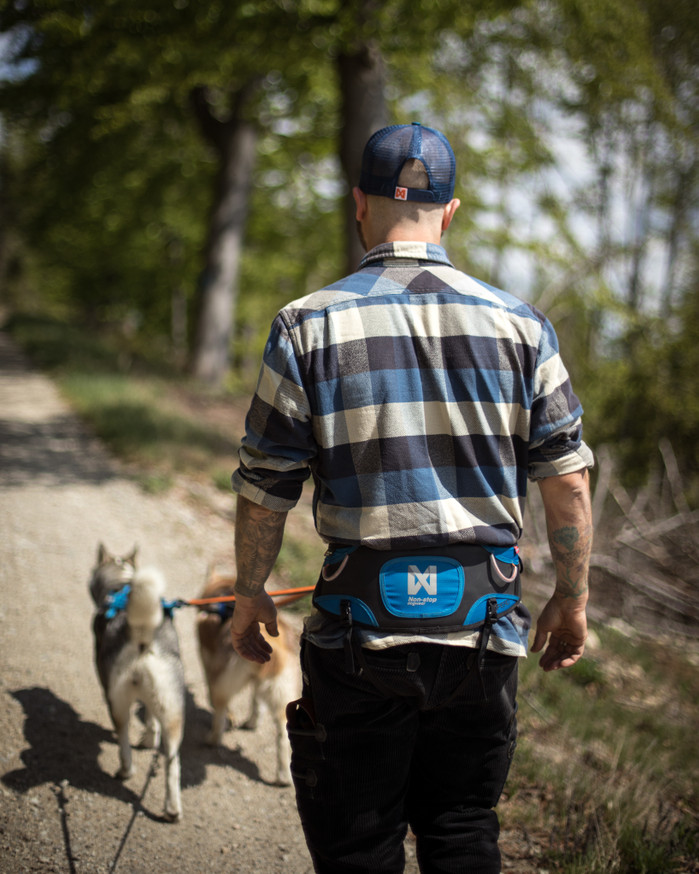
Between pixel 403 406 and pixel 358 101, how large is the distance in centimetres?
590

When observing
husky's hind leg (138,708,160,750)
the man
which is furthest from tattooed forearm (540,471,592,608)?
husky's hind leg (138,708,160,750)

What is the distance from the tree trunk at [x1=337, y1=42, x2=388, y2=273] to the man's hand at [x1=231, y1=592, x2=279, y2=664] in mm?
5162

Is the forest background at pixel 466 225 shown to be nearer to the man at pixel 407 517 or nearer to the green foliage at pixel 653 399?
the green foliage at pixel 653 399

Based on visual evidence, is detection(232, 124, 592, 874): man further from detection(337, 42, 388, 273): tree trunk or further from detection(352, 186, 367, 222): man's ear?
detection(337, 42, 388, 273): tree trunk

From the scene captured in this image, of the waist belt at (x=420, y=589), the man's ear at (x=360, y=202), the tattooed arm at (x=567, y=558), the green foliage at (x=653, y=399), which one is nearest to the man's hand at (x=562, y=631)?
the tattooed arm at (x=567, y=558)

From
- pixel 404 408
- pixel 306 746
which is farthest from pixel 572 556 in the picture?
pixel 306 746

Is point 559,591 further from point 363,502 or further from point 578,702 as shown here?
point 578,702

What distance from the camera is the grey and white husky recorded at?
2.92 metres

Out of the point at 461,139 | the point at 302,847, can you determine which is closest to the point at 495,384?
the point at 302,847

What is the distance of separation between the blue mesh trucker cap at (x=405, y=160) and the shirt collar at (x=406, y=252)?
0.13 meters

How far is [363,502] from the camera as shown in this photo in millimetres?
1843

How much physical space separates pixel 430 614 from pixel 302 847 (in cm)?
195

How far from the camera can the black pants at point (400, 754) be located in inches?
72.1

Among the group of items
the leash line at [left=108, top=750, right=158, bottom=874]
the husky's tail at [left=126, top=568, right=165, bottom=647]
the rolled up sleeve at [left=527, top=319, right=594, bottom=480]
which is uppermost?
the rolled up sleeve at [left=527, top=319, right=594, bottom=480]
